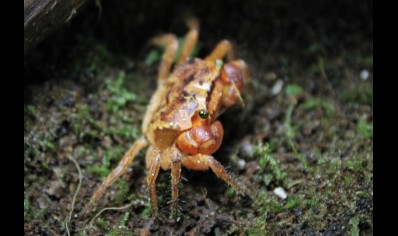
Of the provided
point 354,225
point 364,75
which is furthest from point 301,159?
point 364,75

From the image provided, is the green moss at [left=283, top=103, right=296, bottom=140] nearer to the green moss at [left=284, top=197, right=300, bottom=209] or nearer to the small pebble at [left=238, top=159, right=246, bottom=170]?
the small pebble at [left=238, top=159, right=246, bottom=170]

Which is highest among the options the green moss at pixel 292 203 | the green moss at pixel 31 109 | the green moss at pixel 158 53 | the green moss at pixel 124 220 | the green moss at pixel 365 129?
the green moss at pixel 158 53

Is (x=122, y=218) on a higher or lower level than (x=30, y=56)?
lower

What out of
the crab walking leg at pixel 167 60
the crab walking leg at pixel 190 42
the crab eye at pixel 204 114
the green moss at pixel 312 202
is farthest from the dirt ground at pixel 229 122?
the crab eye at pixel 204 114

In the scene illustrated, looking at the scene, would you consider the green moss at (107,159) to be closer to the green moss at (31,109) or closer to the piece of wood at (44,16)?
the green moss at (31,109)
